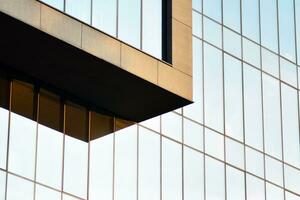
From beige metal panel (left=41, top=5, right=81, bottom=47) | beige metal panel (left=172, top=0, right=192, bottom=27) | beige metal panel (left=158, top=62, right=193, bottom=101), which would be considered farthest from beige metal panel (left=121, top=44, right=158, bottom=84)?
beige metal panel (left=172, top=0, right=192, bottom=27)

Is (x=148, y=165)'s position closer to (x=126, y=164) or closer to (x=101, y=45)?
(x=126, y=164)

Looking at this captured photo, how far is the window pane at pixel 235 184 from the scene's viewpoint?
47375 millimetres

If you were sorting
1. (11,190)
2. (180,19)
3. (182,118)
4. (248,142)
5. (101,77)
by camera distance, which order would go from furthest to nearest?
1. (248,142)
2. (182,118)
3. (180,19)
4. (101,77)
5. (11,190)

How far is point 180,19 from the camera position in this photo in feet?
136

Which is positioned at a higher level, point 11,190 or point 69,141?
Result: point 69,141

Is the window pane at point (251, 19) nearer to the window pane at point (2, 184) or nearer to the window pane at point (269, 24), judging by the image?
the window pane at point (269, 24)

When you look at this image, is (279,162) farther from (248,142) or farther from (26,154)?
(26,154)

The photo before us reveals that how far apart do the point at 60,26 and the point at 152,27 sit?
5561 millimetres

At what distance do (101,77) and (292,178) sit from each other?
16.7 meters

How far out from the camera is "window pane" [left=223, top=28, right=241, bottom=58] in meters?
49.4

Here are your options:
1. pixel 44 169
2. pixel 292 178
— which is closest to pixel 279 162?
pixel 292 178

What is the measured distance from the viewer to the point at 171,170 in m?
43.7

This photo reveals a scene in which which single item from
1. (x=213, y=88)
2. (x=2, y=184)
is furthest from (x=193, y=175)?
(x=2, y=184)

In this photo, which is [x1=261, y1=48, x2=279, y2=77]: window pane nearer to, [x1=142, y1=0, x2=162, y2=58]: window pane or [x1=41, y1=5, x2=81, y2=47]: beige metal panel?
[x1=142, y1=0, x2=162, y2=58]: window pane
